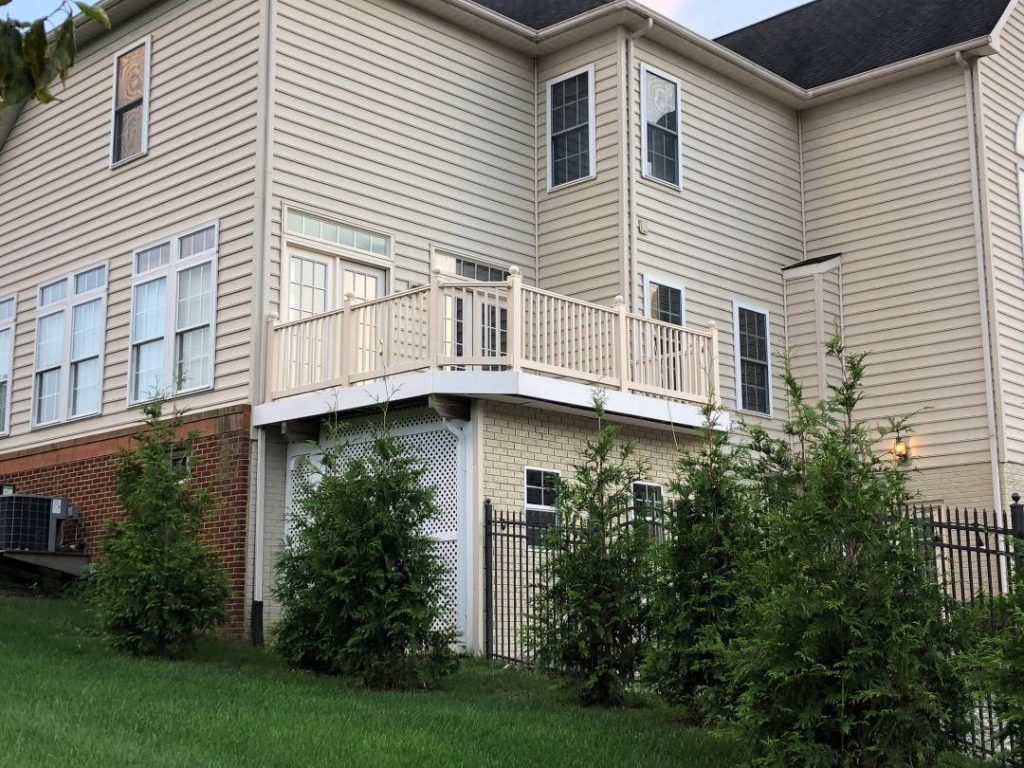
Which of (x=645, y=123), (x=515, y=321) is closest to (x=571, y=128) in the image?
(x=645, y=123)

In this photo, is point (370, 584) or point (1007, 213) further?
point (1007, 213)

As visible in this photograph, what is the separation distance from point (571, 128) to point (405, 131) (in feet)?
8.40

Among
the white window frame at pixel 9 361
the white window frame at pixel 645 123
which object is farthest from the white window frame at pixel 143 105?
the white window frame at pixel 645 123

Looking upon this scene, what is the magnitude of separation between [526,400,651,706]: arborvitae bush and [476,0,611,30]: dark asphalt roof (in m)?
9.32

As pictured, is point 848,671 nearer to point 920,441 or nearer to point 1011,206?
point 920,441

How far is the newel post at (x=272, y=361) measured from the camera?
15.2m

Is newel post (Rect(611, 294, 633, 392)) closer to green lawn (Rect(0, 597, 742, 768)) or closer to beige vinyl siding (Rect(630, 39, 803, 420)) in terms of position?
beige vinyl siding (Rect(630, 39, 803, 420))

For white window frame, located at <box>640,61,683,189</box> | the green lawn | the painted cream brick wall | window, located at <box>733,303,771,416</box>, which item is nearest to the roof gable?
white window frame, located at <box>640,61,683,189</box>

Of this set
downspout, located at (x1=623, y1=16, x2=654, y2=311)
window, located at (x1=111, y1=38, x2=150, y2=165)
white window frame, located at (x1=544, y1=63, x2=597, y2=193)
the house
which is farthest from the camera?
white window frame, located at (x1=544, y1=63, x2=597, y2=193)

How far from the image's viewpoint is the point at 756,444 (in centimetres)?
920

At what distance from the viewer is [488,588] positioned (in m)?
13.7

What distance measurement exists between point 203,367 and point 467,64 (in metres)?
5.71

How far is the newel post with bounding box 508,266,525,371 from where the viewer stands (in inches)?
544

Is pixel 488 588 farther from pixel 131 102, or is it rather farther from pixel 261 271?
pixel 131 102
